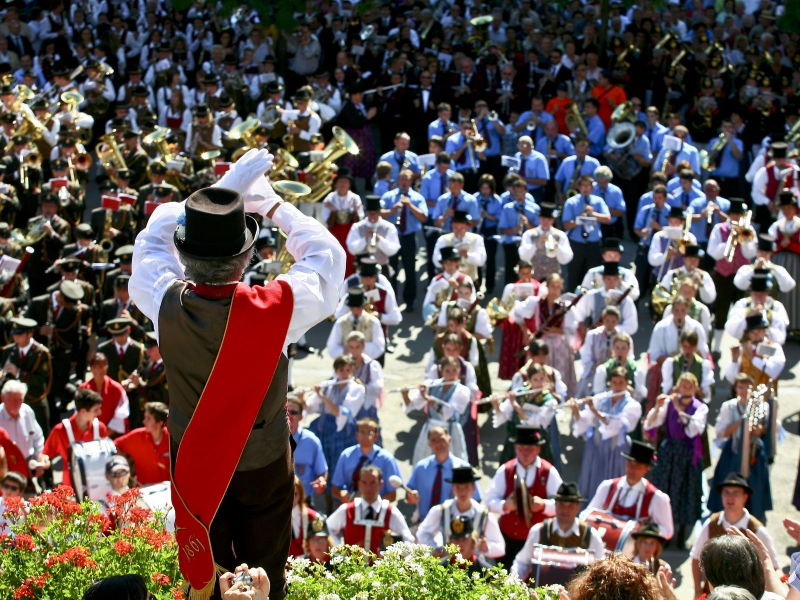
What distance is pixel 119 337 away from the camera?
1018 centimetres

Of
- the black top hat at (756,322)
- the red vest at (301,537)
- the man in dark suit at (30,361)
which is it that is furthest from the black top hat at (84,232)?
the black top hat at (756,322)

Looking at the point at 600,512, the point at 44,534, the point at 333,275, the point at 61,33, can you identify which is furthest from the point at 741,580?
the point at 61,33

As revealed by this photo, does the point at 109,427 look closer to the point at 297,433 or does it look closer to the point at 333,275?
the point at 297,433

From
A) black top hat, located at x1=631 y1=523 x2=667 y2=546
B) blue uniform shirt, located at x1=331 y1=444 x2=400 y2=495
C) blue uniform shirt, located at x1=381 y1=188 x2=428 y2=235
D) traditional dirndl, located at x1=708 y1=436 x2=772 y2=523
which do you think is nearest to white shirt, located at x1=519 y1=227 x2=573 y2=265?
blue uniform shirt, located at x1=381 y1=188 x2=428 y2=235

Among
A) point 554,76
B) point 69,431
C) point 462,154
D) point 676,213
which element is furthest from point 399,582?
point 554,76

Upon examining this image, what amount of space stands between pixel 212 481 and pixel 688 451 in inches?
258

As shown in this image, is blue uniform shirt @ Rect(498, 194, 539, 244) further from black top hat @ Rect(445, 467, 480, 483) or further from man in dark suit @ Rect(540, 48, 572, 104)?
black top hat @ Rect(445, 467, 480, 483)

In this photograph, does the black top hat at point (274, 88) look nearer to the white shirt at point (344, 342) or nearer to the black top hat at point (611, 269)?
the white shirt at point (344, 342)

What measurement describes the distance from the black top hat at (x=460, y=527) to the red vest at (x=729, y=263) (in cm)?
589

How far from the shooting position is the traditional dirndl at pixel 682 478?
9292 millimetres

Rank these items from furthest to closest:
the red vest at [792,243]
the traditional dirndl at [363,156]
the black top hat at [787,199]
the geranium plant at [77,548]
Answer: the traditional dirndl at [363,156], the black top hat at [787,199], the red vest at [792,243], the geranium plant at [77,548]

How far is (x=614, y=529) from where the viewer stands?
7902 millimetres

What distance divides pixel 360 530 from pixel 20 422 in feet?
9.59

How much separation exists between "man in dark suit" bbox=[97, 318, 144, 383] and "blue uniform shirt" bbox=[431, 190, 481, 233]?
432 centimetres
